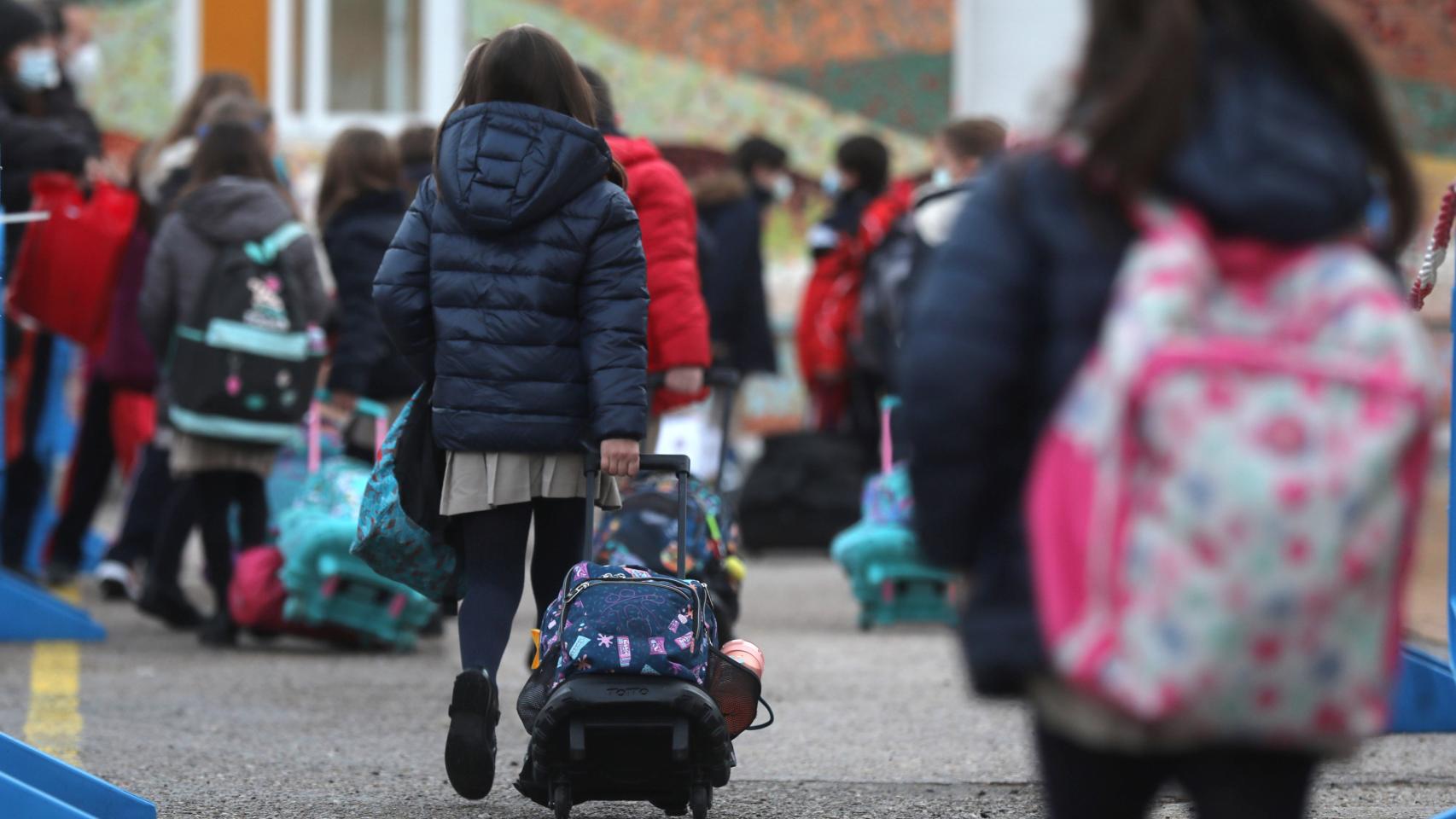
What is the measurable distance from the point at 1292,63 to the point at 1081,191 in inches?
11.8

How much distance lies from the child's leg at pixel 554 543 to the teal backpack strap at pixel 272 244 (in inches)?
108

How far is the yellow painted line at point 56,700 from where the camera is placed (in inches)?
234

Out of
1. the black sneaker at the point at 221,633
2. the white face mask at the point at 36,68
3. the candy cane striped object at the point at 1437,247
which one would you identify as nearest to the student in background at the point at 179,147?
the white face mask at the point at 36,68

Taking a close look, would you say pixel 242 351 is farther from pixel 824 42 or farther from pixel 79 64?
pixel 824 42

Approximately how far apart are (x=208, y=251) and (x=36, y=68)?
2018 mm

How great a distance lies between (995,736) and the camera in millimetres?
6242

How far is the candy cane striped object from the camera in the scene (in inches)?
199

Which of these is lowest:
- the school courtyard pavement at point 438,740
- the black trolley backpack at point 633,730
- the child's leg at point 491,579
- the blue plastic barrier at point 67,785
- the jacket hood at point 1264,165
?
the school courtyard pavement at point 438,740

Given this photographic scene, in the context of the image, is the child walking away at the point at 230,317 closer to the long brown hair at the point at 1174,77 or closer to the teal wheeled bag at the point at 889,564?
the teal wheeled bag at the point at 889,564

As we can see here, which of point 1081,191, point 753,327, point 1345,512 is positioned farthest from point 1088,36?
point 753,327

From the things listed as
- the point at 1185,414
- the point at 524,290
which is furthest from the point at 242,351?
the point at 1185,414

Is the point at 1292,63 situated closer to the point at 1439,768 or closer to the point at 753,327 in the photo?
the point at 1439,768

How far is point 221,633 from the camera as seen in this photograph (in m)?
8.02

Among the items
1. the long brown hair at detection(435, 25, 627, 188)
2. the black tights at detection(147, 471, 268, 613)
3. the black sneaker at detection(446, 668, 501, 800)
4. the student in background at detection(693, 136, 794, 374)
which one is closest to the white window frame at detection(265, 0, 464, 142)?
the student in background at detection(693, 136, 794, 374)
